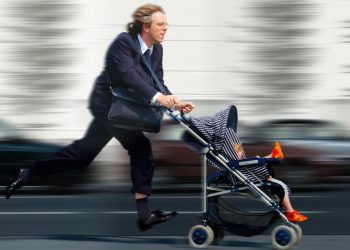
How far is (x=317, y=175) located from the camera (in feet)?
45.4

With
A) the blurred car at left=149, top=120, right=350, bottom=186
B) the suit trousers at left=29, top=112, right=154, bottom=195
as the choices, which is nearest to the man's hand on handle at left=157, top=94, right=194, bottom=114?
the suit trousers at left=29, top=112, right=154, bottom=195

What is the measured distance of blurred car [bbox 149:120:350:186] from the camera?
13453 mm

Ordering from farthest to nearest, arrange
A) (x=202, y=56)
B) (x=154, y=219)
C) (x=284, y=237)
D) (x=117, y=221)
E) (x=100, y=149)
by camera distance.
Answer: (x=202, y=56) → (x=117, y=221) → (x=100, y=149) → (x=154, y=219) → (x=284, y=237)

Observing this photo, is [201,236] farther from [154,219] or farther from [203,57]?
[203,57]

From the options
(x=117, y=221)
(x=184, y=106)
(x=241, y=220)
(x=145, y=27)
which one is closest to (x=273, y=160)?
(x=241, y=220)

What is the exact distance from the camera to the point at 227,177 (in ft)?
23.4

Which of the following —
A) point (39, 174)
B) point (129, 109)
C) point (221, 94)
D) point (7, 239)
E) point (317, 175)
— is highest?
point (129, 109)

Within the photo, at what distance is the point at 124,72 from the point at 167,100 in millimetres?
379

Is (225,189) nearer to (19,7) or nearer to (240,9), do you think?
(19,7)

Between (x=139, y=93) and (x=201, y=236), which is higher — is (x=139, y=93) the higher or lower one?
the higher one

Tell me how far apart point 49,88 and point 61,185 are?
27.2 feet

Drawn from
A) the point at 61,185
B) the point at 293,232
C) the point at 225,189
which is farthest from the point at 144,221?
the point at 61,185

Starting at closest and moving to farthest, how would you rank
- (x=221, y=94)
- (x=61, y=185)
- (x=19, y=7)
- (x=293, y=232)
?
(x=293, y=232) → (x=61, y=185) → (x=19, y=7) → (x=221, y=94)

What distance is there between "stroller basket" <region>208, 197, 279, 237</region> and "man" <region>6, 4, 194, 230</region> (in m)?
0.32
